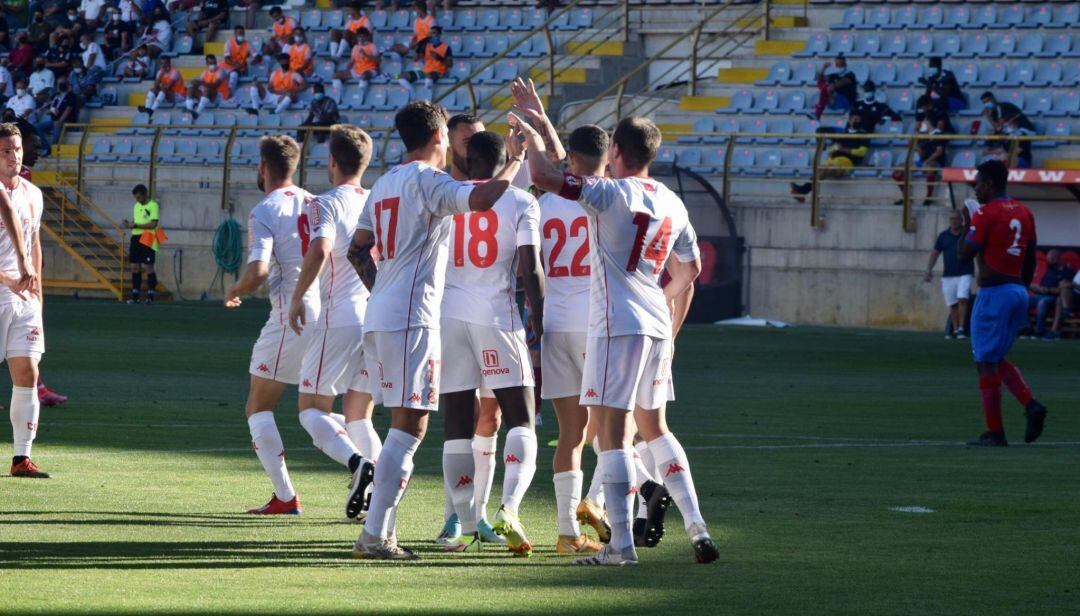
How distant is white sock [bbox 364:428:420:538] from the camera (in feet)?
24.1

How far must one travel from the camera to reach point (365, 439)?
9.16m

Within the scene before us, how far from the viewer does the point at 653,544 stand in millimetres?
7891

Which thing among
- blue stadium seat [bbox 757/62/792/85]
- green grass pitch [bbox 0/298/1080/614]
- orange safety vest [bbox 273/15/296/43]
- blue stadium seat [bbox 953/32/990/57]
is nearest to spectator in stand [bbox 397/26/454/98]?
orange safety vest [bbox 273/15/296/43]

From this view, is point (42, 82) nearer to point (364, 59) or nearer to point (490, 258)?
point (364, 59)

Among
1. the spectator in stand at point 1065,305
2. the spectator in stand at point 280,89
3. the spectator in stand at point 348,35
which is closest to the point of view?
the spectator in stand at point 1065,305

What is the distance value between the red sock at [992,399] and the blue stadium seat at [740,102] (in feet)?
Result: 63.6

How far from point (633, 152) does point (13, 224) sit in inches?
164

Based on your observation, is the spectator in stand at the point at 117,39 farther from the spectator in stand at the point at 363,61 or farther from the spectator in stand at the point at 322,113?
the spectator in stand at the point at 322,113

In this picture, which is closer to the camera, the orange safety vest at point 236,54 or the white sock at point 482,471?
the white sock at point 482,471

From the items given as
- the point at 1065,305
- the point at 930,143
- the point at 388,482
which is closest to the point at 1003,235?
the point at 388,482

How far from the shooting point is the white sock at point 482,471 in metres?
8.00

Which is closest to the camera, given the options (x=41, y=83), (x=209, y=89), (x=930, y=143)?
(x=930, y=143)

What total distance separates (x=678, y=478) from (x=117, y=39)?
3493 centimetres

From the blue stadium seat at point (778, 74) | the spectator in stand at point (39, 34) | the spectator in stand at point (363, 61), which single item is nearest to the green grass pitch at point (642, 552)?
the blue stadium seat at point (778, 74)
